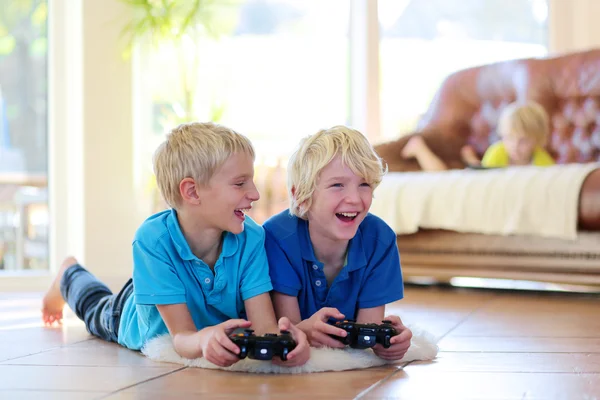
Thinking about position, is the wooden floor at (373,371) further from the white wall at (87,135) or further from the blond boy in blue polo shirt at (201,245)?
the white wall at (87,135)

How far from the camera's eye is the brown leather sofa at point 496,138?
2.90 meters

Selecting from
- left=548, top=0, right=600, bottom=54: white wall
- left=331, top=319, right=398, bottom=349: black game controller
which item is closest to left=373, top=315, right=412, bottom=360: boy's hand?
left=331, top=319, right=398, bottom=349: black game controller

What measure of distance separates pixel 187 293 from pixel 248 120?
10.5ft

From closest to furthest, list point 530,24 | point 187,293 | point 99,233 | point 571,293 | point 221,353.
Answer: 1. point 221,353
2. point 187,293
3. point 571,293
4. point 99,233
5. point 530,24

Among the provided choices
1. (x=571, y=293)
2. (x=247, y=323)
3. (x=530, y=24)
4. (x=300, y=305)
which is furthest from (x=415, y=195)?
(x=530, y=24)

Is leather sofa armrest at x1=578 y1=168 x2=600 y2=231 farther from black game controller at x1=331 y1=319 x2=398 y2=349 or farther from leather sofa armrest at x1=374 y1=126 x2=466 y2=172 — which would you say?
black game controller at x1=331 y1=319 x2=398 y2=349

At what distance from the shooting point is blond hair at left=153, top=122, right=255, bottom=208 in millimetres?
1663

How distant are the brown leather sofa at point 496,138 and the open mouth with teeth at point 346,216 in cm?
143

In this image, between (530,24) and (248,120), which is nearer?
(248,120)

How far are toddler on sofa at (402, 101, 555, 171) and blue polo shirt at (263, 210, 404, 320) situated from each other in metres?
1.91

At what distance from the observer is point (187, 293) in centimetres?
168

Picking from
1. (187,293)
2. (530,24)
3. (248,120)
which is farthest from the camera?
(530,24)

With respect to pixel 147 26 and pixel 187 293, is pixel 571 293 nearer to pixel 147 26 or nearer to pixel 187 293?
pixel 187 293

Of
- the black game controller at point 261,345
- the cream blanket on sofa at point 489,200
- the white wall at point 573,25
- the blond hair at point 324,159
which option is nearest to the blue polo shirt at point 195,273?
the blond hair at point 324,159
